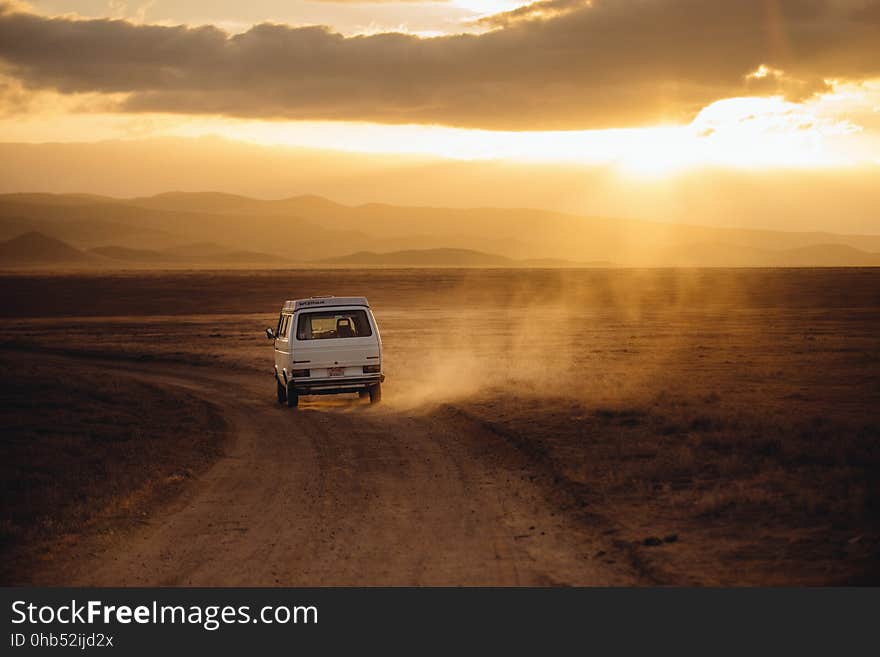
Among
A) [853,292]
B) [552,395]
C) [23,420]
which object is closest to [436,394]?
[552,395]

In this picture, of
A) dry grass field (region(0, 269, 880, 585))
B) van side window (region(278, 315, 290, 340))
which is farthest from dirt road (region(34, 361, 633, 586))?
van side window (region(278, 315, 290, 340))

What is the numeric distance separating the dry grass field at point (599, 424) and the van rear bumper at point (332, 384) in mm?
564

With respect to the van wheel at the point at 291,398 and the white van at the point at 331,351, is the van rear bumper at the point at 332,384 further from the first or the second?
the van wheel at the point at 291,398

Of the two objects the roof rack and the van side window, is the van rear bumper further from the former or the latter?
the roof rack

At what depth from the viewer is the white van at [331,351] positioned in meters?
22.8

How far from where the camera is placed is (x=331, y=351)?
74.7 feet

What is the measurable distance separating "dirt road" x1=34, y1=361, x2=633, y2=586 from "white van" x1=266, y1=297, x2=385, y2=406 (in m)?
4.23

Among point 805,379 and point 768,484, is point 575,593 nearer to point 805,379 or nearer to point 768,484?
point 768,484

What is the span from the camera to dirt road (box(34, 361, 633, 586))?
920 centimetres

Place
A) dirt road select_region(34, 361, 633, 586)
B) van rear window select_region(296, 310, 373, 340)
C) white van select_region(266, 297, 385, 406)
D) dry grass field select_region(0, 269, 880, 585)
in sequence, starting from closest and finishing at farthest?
1. dirt road select_region(34, 361, 633, 586)
2. dry grass field select_region(0, 269, 880, 585)
3. white van select_region(266, 297, 385, 406)
4. van rear window select_region(296, 310, 373, 340)

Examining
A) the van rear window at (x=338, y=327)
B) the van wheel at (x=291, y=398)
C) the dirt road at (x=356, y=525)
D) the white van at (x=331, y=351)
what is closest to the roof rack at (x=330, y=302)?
the white van at (x=331, y=351)

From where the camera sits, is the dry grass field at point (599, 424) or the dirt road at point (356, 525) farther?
the dry grass field at point (599, 424)

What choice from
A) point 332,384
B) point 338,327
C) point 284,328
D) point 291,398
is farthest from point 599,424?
point 284,328

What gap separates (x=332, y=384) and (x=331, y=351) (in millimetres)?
801
